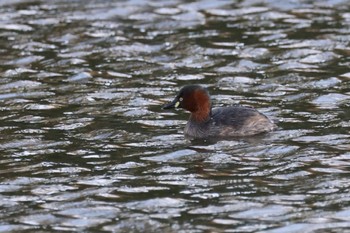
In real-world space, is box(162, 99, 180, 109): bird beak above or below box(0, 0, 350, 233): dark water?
above

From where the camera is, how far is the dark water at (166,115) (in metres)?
10.5

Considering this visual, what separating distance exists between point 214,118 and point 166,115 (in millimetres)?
927

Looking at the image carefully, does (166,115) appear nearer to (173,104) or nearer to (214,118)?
(173,104)

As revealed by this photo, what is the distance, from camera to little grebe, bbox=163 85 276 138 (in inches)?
535

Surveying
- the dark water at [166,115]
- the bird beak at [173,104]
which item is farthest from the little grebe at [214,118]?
the dark water at [166,115]

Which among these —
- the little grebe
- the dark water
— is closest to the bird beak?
the little grebe

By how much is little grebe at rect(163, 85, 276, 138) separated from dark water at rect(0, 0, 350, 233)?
206 mm

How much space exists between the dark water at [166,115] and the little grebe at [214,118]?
0.21 m

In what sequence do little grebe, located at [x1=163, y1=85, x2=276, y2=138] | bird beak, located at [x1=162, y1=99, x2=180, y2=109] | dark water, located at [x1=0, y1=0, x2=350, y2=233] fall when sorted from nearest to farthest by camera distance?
dark water, located at [x1=0, y1=0, x2=350, y2=233]
little grebe, located at [x1=163, y1=85, x2=276, y2=138]
bird beak, located at [x1=162, y1=99, x2=180, y2=109]

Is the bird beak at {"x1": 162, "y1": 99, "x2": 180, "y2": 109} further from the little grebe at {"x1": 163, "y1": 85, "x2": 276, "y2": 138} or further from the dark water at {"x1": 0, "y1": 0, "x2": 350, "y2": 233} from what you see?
the dark water at {"x1": 0, "y1": 0, "x2": 350, "y2": 233}

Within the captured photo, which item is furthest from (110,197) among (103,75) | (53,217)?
(103,75)

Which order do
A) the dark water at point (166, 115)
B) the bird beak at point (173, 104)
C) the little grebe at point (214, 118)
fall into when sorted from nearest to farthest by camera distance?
1. the dark water at point (166, 115)
2. the little grebe at point (214, 118)
3. the bird beak at point (173, 104)

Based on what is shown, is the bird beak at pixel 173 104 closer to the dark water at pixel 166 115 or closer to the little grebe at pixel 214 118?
the little grebe at pixel 214 118

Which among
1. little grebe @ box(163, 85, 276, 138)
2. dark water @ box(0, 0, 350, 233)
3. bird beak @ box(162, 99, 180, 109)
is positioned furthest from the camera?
bird beak @ box(162, 99, 180, 109)
